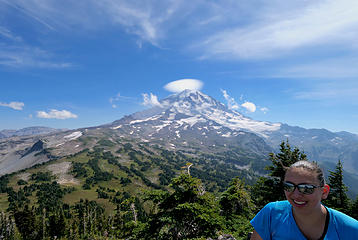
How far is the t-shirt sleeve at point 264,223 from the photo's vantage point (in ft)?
11.5

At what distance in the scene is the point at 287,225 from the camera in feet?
10.9

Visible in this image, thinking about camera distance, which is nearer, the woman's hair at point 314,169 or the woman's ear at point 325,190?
the woman's hair at point 314,169

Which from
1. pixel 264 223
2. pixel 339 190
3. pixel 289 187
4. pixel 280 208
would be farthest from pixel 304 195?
pixel 339 190

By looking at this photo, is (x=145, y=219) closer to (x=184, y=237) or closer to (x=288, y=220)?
(x=184, y=237)

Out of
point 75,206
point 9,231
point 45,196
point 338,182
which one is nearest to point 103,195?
point 75,206

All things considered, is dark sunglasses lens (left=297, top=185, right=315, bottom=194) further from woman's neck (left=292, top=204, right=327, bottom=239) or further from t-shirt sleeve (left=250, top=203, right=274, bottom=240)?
t-shirt sleeve (left=250, top=203, right=274, bottom=240)

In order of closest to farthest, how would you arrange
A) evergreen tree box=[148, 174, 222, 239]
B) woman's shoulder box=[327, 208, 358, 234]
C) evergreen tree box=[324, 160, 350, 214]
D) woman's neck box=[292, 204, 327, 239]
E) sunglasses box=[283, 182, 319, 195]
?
woman's shoulder box=[327, 208, 358, 234] → woman's neck box=[292, 204, 327, 239] → sunglasses box=[283, 182, 319, 195] → evergreen tree box=[148, 174, 222, 239] → evergreen tree box=[324, 160, 350, 214]

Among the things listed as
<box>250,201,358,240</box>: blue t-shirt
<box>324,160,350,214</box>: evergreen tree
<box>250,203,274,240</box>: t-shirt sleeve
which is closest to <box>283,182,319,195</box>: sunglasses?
<box>250,201,358,240</box>: blue t-shirt

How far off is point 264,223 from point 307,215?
76cm

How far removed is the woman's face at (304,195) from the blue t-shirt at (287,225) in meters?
0.28

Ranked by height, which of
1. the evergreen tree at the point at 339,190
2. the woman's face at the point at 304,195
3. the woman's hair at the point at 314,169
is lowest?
the evergreen tree at the point at 339,190

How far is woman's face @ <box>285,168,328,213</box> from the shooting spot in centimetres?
313

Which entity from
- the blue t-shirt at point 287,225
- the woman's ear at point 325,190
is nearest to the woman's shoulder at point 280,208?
the blue t-shirt at point 287,225

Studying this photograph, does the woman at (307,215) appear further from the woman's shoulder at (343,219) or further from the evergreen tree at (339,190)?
the evergreen tree at (339,190)
